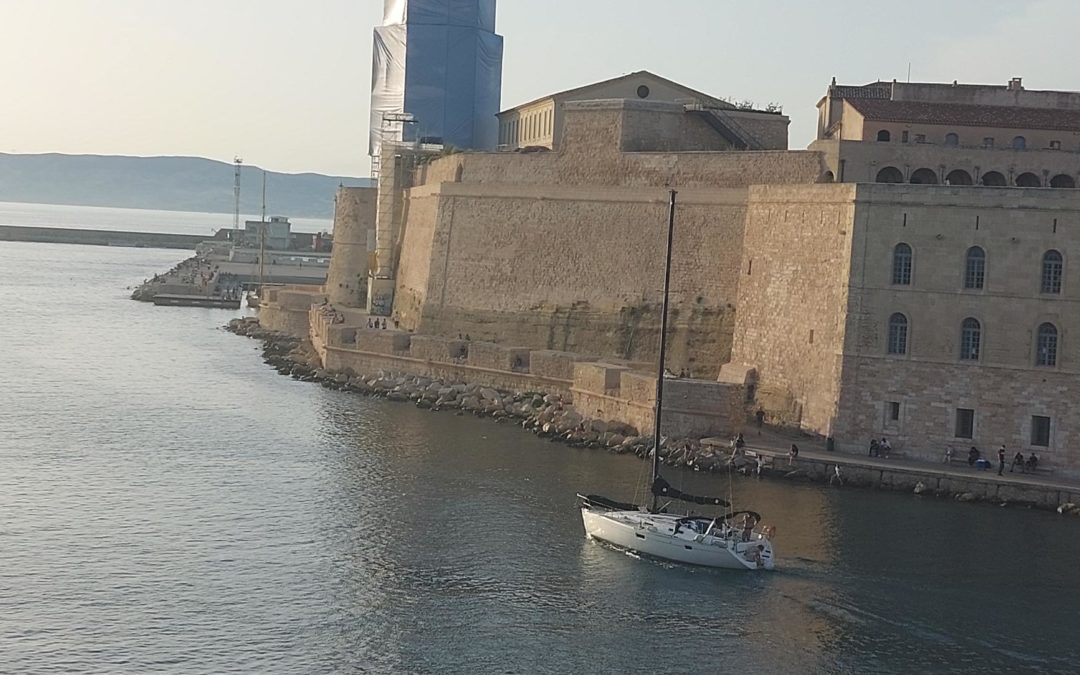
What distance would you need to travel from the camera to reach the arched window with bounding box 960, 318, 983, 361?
72.6 ft

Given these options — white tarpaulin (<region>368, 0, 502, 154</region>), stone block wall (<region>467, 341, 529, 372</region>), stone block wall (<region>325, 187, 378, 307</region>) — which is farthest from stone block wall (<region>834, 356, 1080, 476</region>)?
white tarpaulin (<region>368, 0, 502, 154</region>)

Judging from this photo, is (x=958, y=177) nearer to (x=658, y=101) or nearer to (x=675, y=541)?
(x=658, y=101)

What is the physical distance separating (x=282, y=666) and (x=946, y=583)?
7660 millimetres

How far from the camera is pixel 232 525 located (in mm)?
19562

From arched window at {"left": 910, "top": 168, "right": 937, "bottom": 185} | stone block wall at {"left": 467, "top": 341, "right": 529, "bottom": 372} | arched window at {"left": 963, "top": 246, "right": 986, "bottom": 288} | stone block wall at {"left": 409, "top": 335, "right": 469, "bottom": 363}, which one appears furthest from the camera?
stone block wall at {"left": 409, "top": 335, "right": 469, "bottom": 363}

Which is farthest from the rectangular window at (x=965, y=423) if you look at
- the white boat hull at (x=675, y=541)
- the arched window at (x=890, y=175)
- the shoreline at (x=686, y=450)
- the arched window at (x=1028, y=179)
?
the arched window at (x=1028, y=179)

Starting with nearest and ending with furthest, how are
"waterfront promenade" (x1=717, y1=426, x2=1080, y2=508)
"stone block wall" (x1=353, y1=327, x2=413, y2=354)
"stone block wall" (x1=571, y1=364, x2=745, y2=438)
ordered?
"waterfront promenade" (x1=717, y1=426, x2=1080, y2=508) → "stone block wall" (x1=571, y1=364, x2=745, y2=438) → "stone block wall" (x1=353, y1=327, x2=413, y2=354)

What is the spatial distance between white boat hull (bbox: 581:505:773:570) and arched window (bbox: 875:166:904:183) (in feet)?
37.2

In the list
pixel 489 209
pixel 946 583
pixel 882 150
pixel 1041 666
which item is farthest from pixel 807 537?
pixel 489 209

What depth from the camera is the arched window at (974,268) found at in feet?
72.5

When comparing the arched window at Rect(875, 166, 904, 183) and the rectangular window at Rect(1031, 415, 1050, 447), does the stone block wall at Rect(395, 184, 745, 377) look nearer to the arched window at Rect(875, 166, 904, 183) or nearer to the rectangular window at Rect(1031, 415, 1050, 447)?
the arched window at Rect(875, 166, 904, 183)

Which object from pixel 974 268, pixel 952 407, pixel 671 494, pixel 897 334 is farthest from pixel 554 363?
pixel 671 494

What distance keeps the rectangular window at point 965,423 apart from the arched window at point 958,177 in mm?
6860

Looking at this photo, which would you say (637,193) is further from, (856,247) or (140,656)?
(140,656)
